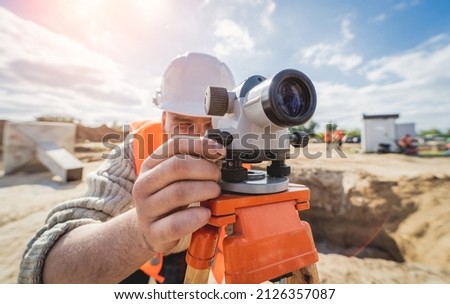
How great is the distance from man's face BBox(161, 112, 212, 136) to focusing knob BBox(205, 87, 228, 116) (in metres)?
0.92

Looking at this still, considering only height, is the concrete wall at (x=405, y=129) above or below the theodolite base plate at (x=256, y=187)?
above

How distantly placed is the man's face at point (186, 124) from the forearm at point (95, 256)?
34.0 inches

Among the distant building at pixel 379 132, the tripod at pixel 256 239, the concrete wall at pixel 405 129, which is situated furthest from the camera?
the concrete wall at pixel 405 129

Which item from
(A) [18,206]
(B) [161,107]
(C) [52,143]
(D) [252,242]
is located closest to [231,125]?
(D) [252,242]

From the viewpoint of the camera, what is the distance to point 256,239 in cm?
65

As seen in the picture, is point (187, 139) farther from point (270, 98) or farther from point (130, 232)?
point (130, 232)

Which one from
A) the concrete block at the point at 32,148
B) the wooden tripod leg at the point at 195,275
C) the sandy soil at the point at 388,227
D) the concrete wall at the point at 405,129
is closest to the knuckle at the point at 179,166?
the wooden tripod leg at the point at 195,275

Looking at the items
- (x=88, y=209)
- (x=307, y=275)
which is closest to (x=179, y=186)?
(x=307, y=275)

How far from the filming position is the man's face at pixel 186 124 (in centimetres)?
172

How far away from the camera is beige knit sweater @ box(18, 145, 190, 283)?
1.07 m

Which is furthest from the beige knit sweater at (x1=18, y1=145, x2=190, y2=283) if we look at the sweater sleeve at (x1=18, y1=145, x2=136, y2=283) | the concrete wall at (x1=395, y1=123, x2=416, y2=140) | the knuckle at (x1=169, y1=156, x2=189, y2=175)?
the concrete wall at (x1=395, y1=123, x2=416, y2=140)

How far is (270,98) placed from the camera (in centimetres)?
65

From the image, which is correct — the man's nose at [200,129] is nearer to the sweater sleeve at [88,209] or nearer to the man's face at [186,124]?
the man's face at [186,124]

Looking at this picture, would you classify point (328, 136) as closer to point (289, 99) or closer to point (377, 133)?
point (289, 99)
